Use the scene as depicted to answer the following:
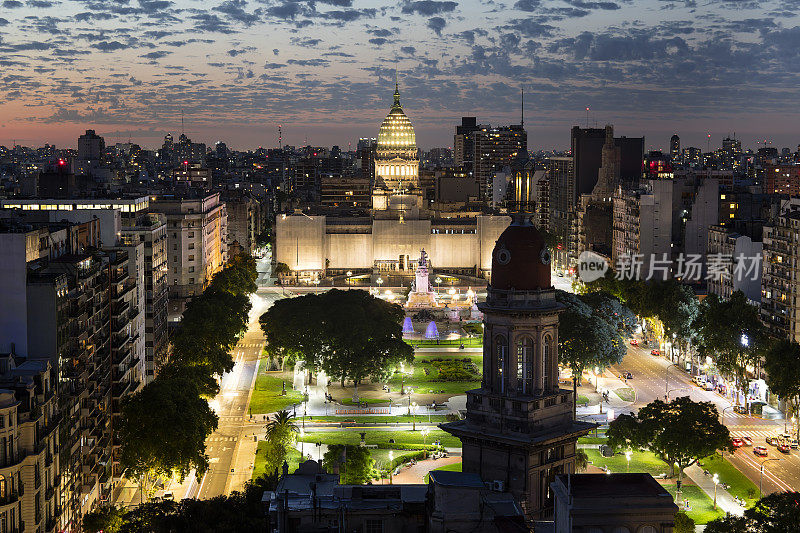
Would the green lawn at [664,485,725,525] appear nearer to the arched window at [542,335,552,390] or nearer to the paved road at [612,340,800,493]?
the paved road at [612,340,800,493]

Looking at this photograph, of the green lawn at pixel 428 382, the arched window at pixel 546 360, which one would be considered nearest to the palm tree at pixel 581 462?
the arched window at pixel 546 360

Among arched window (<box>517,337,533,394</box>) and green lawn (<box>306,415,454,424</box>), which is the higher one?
arched window (<box>517,337,533,394</box>)

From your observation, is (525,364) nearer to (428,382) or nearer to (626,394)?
(626,394)

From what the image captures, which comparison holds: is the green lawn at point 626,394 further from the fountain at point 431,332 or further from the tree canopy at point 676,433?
the fountain at point 431,332

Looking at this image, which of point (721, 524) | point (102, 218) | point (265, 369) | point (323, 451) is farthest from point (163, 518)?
point (265, 369)

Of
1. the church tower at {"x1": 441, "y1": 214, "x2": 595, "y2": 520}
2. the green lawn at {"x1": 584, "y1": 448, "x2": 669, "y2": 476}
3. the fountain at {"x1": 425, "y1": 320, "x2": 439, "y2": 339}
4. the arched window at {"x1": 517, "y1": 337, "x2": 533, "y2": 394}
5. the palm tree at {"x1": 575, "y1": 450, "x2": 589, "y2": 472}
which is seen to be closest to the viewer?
the church tower at {"x1": 441, "y1": 214, "x2": 595, "y2": 520}

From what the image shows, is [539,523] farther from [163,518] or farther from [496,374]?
[163,518]

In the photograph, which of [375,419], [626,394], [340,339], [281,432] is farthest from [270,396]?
[626,394]

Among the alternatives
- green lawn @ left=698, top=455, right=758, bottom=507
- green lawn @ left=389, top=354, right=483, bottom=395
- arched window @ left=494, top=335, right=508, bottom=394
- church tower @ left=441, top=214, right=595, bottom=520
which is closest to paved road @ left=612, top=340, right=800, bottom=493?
green lawn @ left=698, top=455, right=758, bottom=507
